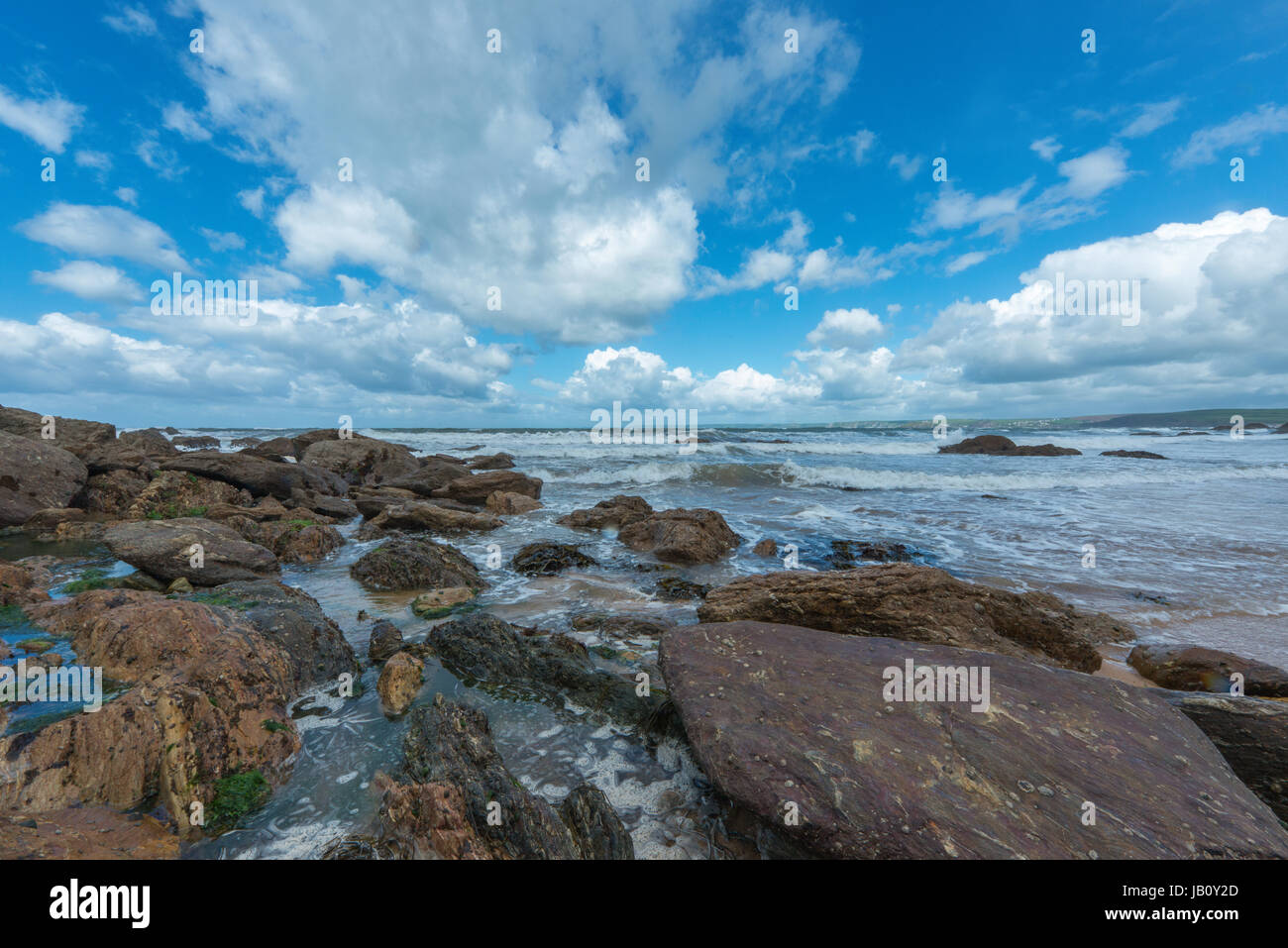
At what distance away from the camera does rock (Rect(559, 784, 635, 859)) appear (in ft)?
10.2

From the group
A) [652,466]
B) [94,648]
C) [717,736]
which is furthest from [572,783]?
[652,466]

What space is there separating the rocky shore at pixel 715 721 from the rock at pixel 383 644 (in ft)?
0.12

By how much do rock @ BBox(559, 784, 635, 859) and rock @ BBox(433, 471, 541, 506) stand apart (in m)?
15.7

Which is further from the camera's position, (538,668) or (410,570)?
(410,570)

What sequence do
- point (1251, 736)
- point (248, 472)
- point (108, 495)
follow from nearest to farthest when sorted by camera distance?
point (1251, 736)
point (108, 495)
point (248, 472)

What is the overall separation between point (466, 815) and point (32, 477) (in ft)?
55.6

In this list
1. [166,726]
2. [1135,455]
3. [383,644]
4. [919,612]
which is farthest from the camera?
[1135,455]

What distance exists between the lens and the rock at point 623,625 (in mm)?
6926

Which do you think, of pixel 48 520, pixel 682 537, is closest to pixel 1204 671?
pixel 682 537

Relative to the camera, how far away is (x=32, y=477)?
1214 cm

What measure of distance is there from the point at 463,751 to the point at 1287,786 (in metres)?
5.96

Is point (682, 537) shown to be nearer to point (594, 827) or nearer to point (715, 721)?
point (715, 721)

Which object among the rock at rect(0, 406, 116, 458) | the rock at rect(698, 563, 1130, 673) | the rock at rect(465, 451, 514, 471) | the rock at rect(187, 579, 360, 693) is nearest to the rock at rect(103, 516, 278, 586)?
the rock at rect(187, 579, 360, 693)
